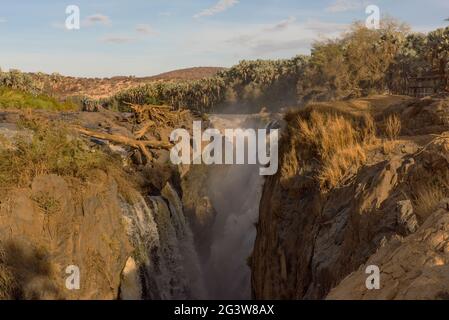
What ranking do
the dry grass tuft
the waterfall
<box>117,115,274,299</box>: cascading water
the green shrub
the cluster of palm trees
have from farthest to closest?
the cluster of palm trees → the green shrub → <box>117,115,274,299</box>: cascading water → the waterfall → the dry grass tuft

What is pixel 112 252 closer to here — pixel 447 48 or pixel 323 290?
pixel 323 290

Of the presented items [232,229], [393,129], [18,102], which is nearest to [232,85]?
[18,102]

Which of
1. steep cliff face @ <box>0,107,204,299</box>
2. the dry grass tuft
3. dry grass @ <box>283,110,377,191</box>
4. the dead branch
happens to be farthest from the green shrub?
the dry grass tuft

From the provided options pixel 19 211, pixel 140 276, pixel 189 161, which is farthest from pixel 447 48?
pixel 19 211

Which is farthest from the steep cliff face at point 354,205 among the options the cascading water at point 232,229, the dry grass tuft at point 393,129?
the cascading water at point 232,229

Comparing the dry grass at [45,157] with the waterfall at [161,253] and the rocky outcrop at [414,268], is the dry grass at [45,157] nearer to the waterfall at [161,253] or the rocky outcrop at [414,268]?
the waterfall at [161,253]

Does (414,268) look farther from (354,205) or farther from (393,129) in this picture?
(393,129)

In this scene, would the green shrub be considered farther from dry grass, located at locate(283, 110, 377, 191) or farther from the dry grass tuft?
the dry grass tuft
